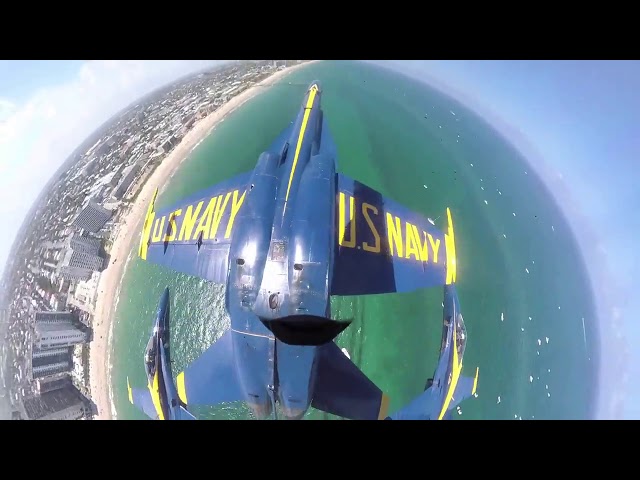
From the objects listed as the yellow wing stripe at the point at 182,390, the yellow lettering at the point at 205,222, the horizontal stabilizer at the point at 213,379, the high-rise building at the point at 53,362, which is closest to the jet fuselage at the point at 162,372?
the yellow wing stripe at the point at 182,390

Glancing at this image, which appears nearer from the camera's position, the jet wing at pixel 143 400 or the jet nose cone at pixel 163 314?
the jet wing at pixel 143 400

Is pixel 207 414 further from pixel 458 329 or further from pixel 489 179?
pixel 489 179

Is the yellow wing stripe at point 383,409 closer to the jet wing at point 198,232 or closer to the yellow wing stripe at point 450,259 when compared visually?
the yellow wing stripe at point 450,259

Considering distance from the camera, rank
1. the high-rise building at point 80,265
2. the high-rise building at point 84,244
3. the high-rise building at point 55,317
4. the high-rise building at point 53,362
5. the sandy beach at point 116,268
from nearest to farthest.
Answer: the sandy beach at point 116,268 < the high-rise building at point 53,362 < the high-rise building at point 55,317 < the high-rise building at point 80,265 < the high-rise building at point 84,244

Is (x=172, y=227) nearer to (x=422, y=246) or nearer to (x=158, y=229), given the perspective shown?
(x=158, y=229)

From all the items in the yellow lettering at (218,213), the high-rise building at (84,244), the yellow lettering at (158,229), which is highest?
the yellow lettering at (218,213)

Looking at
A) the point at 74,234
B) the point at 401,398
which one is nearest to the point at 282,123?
the point at 74,234
